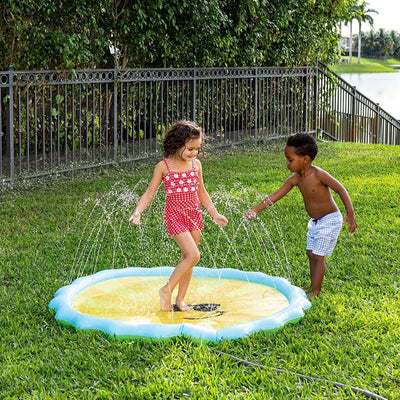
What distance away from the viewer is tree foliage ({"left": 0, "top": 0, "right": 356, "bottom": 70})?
9812 mm

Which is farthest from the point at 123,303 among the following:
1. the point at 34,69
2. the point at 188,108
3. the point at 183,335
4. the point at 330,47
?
the point at 330,47

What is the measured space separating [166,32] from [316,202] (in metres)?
7.36

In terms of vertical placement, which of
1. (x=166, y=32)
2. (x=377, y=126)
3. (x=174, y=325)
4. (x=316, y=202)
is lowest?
(x=174, y=325)

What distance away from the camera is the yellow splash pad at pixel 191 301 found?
4.85 m

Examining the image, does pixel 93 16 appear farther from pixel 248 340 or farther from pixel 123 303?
pixel 248 340

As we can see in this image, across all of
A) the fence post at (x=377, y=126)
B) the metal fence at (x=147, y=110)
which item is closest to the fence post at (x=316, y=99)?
the metal fence at (x=147, y=110)

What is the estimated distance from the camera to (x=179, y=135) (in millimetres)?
4898

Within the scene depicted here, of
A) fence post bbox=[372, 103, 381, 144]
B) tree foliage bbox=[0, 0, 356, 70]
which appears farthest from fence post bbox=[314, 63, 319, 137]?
fence post bbox=[372, 103, 381, 144]

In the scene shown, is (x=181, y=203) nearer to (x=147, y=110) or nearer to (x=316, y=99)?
(x=147, y=110)

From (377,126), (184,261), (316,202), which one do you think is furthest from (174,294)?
(377,126)

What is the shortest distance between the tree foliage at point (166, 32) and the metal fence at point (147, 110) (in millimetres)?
284

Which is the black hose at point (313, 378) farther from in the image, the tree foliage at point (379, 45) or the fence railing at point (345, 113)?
the tree foliage at point (379, 45)

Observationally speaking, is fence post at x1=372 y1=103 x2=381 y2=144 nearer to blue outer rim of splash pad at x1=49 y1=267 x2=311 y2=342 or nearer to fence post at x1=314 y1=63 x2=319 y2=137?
fence post at x1=314 y1=63 x2=319 y2=137

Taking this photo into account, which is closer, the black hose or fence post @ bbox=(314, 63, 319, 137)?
the black hose
